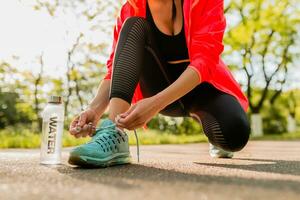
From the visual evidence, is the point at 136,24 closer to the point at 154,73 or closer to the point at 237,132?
the point at 154,73

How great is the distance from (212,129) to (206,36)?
0.51 meters

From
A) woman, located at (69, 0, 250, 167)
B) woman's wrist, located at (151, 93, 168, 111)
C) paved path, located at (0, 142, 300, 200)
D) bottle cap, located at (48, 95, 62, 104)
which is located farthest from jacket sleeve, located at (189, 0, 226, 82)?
bottle cap, located at (48, 95, 62, 104)

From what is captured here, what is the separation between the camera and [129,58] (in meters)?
2.01

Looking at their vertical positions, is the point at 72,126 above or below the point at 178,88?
below

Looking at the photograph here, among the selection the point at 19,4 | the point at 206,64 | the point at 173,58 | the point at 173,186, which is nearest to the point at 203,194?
the point at 173,186

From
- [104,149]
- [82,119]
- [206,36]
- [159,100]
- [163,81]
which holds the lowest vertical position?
[104,149]

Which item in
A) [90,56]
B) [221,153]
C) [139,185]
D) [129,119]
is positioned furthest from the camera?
[90,56]

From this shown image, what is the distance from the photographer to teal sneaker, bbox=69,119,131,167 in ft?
5.79

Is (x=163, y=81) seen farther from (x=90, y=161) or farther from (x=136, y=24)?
(x=90, y=161)

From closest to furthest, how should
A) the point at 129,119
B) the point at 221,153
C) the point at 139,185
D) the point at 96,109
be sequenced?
1. the point at 139,185
2. the point at 129,119
3. the point at 96,109
4. the point at 221,153

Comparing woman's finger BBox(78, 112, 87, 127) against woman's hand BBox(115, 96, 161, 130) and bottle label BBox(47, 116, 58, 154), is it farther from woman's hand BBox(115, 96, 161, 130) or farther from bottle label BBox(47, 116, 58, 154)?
woman's hand BBox(115, 96, 161, 130)

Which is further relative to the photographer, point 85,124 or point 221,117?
point 221,117

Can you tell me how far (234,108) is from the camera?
218cm

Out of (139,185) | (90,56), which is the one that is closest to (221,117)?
(139,185)
